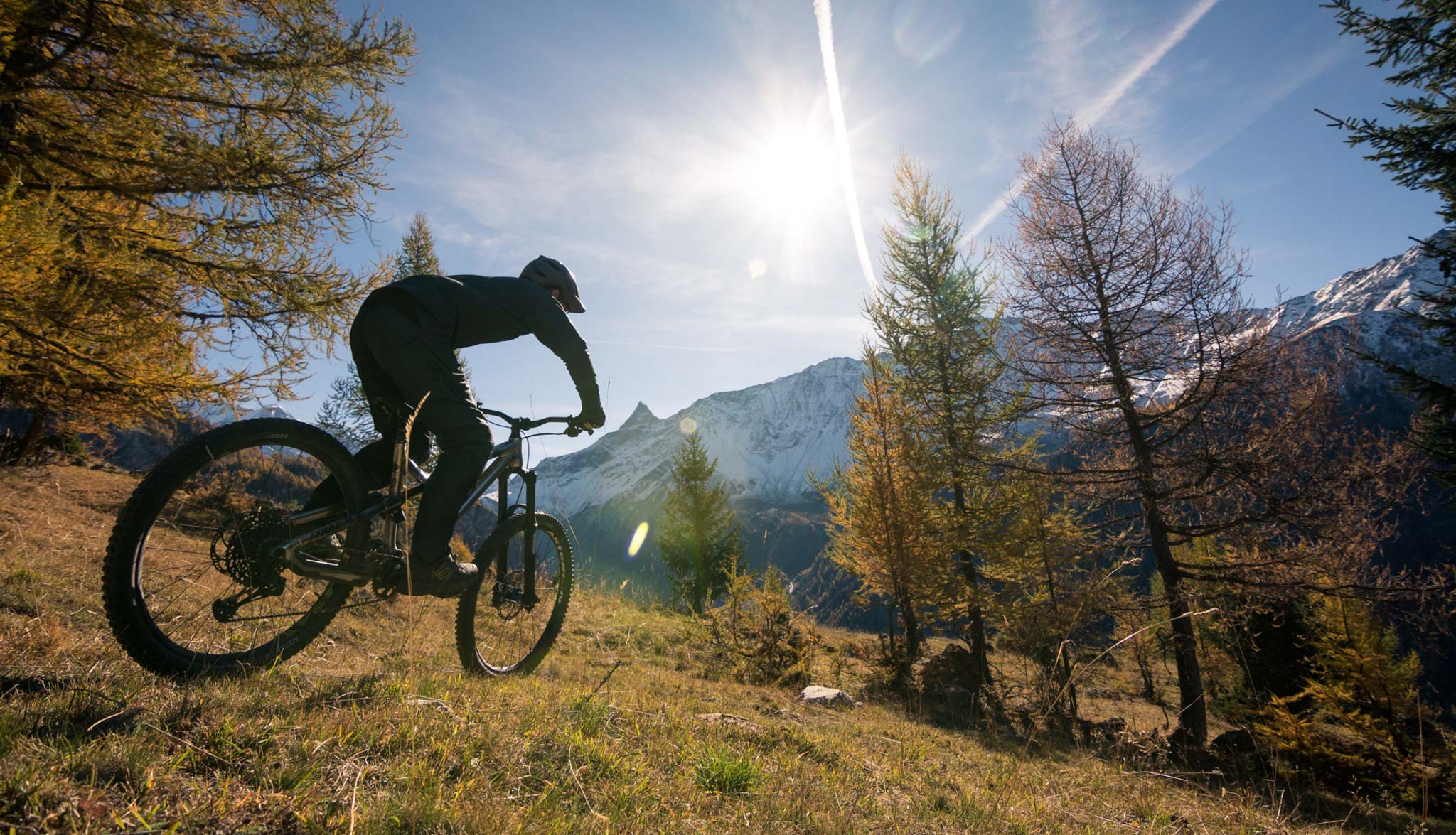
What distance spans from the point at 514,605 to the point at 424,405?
1649 millimetres

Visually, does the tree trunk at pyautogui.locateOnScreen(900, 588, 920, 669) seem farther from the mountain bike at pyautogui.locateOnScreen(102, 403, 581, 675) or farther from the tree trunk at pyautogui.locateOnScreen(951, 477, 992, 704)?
the mountain bike at pyautogui.locateOnScreen(102, 403, 581, 675)

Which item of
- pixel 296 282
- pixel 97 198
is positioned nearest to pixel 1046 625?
pixel 296 282

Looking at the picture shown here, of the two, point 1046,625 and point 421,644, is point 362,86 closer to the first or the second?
point 421,644

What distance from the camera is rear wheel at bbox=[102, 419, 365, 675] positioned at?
6.72 ft

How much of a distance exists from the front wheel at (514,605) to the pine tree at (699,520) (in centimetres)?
1999

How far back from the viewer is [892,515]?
12844mm

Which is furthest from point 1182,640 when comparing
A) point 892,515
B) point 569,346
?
point 569,346

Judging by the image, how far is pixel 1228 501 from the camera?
9172 millimetres

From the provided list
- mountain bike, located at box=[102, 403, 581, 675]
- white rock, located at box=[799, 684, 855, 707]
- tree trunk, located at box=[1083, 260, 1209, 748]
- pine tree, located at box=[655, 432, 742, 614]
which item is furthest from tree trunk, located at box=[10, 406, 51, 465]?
pine tree, located at box=[655, 432, 742, 614]

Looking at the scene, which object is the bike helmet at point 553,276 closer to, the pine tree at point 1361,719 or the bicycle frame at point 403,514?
the bicycle frame at point 403,514

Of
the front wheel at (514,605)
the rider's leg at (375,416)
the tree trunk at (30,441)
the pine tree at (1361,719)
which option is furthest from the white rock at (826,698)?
the tree trunk at (30,441)

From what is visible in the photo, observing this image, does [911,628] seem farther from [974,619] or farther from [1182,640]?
[1182,640]

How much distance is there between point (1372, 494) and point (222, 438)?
16753 millimetres

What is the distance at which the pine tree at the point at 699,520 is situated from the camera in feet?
80.2
